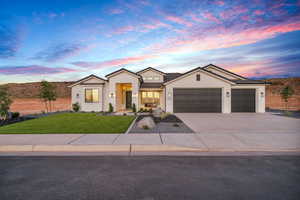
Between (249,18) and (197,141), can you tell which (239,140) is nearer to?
(197,141)

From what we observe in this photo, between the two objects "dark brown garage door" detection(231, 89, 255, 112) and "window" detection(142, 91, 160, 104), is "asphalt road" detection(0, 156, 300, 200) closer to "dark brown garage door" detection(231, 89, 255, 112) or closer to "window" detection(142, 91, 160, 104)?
"dark brown garage door" detection(231, 89, 255, 112)

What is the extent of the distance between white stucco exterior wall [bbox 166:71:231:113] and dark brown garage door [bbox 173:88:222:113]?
38 centimetres

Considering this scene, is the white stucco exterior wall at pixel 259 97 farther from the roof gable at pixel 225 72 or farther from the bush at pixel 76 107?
the bush at pixel 76 107

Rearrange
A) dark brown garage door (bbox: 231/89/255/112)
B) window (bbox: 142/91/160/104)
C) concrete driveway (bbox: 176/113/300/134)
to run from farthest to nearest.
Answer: window (bbox: 142/91/160/104) < dark brown garage door (bbox: 231/89/255/112) < concrete driveway (bbox: 176/113/300/134)

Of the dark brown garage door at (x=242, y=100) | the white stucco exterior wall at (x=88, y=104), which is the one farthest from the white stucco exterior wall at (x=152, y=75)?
the dark brown garage door at (x=242, y=100)

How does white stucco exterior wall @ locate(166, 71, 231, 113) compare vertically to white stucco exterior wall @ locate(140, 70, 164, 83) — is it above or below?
below

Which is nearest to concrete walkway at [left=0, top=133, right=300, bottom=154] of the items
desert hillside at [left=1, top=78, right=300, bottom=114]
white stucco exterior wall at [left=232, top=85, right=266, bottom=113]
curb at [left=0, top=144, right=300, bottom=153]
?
curb at [left=0, top=144, right=300, bottom=153]

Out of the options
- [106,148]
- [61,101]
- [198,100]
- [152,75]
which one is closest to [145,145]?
[106,148]

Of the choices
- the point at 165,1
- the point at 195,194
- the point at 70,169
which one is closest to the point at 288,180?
the point at 195,194

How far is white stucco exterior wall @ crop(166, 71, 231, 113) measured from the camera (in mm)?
16016

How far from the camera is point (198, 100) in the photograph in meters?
16.2

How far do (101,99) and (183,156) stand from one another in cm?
1546

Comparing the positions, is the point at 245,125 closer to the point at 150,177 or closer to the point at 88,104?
the point at 150,177

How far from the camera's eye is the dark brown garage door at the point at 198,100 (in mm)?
16109
